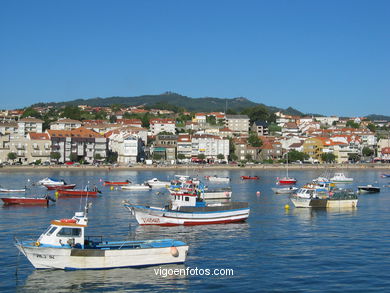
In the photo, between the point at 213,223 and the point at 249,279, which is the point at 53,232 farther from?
the point at 213,223

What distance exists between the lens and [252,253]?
26.0 m


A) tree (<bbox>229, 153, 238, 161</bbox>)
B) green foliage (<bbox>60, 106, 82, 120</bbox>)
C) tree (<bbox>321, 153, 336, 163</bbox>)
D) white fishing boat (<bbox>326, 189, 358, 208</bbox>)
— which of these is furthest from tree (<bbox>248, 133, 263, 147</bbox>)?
white fishing boat (<bbox>326, 189, 358, 208</bbox>)

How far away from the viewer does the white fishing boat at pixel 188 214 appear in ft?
108

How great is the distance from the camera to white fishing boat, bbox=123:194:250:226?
1293 inches

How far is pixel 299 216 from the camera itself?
38.8 metres

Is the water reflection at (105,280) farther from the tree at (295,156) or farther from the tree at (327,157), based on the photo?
the tree at (327,157)

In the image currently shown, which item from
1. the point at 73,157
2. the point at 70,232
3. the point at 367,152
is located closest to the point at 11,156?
the point at 73,157

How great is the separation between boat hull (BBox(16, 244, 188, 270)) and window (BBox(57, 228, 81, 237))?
0.61 m

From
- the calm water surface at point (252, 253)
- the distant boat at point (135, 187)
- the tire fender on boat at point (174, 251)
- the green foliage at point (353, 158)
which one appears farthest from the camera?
the green foliage at point (353, 158)

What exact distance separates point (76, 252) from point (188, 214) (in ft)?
39.2

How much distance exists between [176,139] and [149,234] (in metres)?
95.4

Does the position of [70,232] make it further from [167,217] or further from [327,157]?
[327,157]

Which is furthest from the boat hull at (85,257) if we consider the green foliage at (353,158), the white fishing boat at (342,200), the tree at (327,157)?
the green foliage at (353,158)

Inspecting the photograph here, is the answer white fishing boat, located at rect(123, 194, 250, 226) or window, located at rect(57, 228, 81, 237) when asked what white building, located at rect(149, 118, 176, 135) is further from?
window, located at rect(57, 228, 81, 237)
